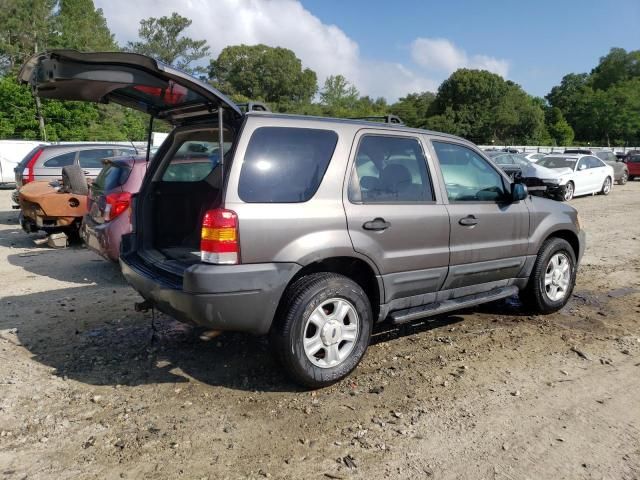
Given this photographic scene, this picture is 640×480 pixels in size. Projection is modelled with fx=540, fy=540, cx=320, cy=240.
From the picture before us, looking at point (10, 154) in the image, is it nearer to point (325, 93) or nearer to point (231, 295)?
point (231, 295)

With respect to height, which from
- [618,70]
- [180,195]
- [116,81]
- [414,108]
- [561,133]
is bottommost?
[180,195]

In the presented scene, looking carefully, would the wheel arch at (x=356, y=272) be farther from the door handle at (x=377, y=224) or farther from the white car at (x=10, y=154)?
the white car at (x=10, y=154)

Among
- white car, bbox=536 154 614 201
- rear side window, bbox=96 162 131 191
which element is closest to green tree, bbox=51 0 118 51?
white car, bbox=536 154 614 201

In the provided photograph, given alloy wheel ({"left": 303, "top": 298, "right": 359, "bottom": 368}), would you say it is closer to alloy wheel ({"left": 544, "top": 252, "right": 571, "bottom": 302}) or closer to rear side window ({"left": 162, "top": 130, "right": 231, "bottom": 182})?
rear side window ({"left": 162, "top": 130, "right": 231, "bottom": 182})

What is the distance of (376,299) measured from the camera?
13.8 ft

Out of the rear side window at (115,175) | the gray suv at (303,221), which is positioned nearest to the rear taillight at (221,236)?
the gray suv at (303,221)

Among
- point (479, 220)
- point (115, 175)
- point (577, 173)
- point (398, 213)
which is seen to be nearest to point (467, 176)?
point (479, 220)

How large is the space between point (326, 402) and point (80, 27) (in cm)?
4541

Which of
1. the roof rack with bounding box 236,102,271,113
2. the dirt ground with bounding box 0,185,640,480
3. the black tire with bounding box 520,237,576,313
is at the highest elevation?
the roof rack with bounding box 236,102,271,113

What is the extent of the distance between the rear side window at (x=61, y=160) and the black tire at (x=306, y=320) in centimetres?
972

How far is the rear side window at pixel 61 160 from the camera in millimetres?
11672

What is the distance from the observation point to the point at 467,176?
4945 millimetres

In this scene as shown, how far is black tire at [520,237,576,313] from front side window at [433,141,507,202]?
84 cm

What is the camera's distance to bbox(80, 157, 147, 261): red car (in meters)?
6.23
